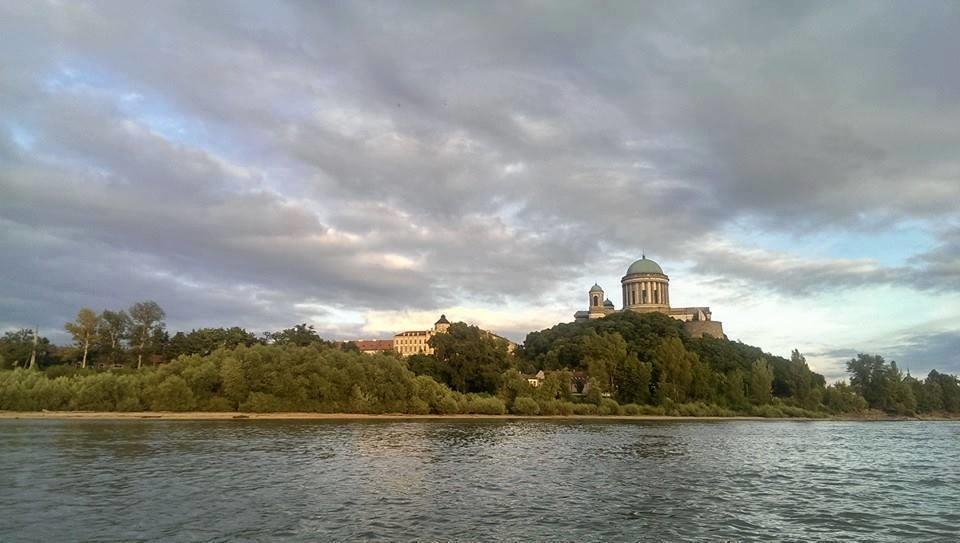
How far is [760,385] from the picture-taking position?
136 metres

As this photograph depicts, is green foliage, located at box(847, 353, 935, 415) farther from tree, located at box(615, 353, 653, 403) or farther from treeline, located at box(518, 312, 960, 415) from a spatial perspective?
tree, located at box(615, 353, 653, 403)

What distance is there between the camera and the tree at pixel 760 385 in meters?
135

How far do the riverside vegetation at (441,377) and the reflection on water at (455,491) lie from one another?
4131 cm

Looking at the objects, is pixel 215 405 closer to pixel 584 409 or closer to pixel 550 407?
pixel 550 407


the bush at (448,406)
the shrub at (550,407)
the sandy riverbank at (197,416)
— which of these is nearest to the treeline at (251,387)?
the bush at (448,406)

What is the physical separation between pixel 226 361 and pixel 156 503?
74.6 metres

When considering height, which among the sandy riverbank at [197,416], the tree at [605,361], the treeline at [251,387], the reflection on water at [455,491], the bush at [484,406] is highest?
the tree at [605,361]

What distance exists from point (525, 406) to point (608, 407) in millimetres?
17433

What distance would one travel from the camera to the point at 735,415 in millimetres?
128500

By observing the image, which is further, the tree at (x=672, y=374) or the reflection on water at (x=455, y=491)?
the tree at (x=672, y=374)

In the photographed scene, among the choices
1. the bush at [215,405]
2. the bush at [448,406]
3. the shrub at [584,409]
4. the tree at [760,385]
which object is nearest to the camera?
the bush at [215,405]

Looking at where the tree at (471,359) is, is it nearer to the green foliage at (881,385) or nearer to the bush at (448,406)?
the bush at (448,406)

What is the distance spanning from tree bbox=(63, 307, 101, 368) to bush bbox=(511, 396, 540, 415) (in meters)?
87.1

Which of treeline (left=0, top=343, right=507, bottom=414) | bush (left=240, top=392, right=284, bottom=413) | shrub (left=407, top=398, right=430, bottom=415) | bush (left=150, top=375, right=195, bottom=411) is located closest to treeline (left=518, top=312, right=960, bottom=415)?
shrub (left=407, top=398, right=430, bottom=415)
